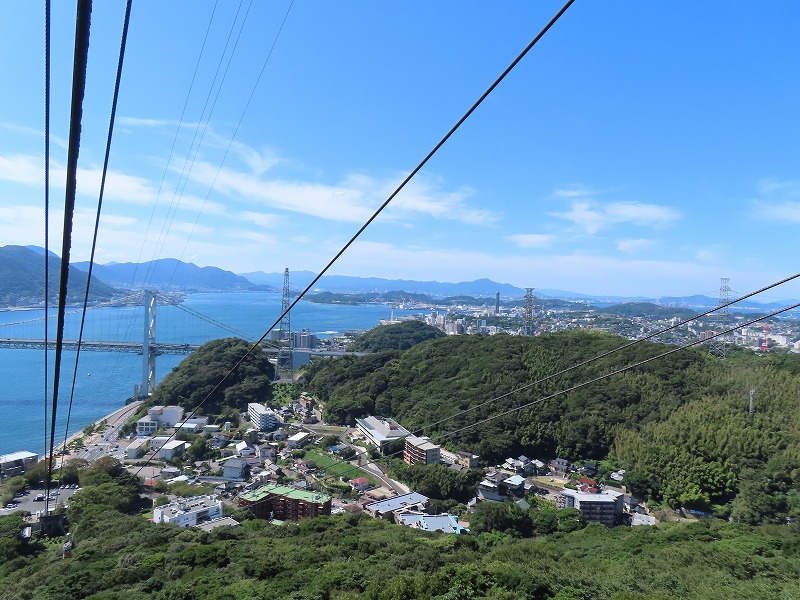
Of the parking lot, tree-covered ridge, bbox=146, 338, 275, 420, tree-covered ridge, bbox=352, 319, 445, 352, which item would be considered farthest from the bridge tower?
tree-covered ridge, bbox=352, 319, 445, 352

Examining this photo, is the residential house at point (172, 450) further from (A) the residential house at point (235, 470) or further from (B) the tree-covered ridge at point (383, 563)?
(B) the tree-covered ridge at point (383, 563)

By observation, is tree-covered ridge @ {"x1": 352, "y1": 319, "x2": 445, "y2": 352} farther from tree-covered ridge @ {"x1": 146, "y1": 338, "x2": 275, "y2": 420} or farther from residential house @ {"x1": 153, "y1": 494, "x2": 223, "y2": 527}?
residential house @ {"x1": 153, "y1": 494, "x2": 223, "y2": 527}

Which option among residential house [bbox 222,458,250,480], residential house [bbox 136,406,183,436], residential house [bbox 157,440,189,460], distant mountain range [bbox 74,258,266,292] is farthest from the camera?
distant mountain range [bbox 74,258,266,292]

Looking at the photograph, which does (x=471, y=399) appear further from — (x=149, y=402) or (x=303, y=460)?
(x=149, y=402)

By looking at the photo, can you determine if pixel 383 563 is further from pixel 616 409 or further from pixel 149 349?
pixel 149 349

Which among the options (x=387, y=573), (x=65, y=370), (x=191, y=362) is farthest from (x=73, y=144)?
(x=65, y=370)

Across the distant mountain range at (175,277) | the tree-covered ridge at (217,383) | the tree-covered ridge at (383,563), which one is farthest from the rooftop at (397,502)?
the distant mountain range at (175,277)
